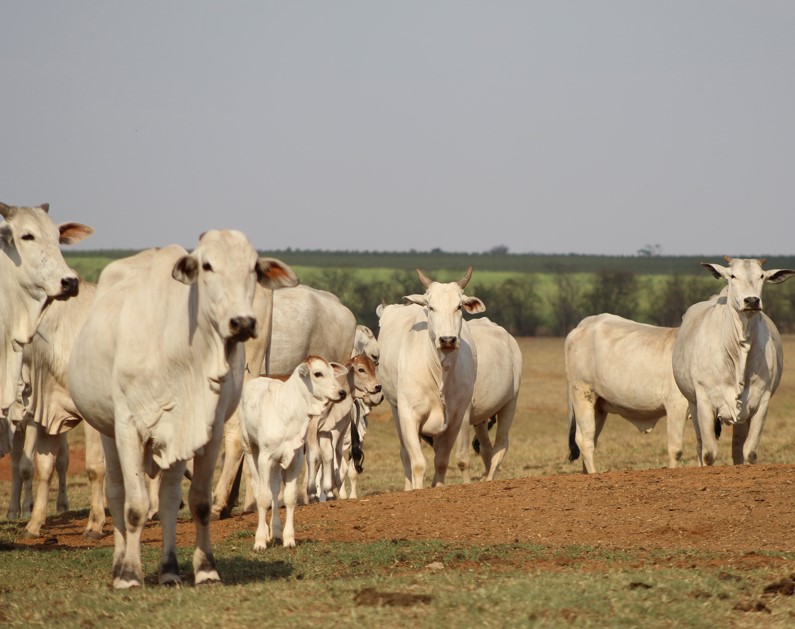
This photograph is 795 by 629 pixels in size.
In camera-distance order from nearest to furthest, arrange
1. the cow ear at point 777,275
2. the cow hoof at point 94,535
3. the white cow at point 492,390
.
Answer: the cow hoof at point 94,535, the cow ear at point 777,275, the white cow at point 492,390

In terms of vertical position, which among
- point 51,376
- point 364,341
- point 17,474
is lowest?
point 17,474

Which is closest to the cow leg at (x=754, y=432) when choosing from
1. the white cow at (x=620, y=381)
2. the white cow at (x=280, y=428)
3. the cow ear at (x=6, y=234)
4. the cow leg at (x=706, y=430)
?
the cow leg at (x=706, y=430)

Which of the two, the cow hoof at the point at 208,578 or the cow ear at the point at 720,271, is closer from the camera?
the cow hoof at the point at 208,578

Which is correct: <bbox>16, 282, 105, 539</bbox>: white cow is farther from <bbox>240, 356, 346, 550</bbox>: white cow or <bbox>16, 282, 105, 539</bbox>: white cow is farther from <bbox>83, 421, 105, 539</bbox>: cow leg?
<bbox>240, 356, 346, 550</bbox>: white cow

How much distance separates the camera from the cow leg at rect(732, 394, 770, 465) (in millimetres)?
14781

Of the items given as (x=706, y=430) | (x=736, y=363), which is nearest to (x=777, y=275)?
(x=736, y=363)

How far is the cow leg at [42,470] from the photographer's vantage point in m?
12.3

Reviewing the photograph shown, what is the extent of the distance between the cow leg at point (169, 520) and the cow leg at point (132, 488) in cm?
24

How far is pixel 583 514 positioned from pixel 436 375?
3.44m

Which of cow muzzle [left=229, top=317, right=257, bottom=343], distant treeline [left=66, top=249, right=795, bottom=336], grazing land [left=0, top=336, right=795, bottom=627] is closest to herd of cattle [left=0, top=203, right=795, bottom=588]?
cow muzzle [left=229, top=317, right=257, bottom=343]

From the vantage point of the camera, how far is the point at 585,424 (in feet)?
61.0

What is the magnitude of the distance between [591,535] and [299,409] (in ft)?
8.55

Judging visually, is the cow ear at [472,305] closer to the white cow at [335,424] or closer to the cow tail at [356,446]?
the white cow at [335,424]

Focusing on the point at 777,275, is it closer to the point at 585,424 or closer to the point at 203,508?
the point at 585,424
